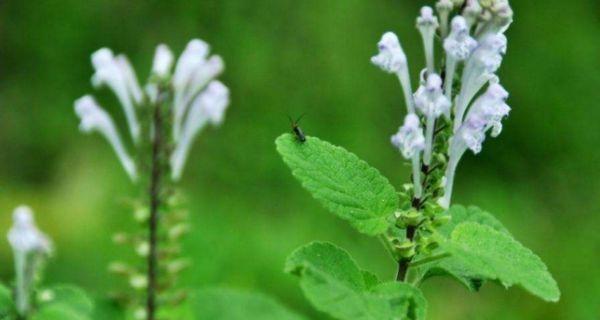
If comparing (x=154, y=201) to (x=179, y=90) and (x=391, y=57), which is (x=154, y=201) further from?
(x=391, y=57)

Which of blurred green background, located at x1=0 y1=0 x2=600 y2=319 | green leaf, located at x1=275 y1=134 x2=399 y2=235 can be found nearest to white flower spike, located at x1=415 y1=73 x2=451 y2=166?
green leaf, located at x1=275 y1=134 x2=399 y2=235

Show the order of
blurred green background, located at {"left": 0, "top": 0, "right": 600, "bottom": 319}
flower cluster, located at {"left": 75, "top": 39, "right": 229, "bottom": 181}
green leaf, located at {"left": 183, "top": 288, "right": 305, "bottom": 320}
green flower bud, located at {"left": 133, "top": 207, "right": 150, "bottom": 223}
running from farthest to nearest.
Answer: blurred green background, located at {"left": 0, "top": 0, "right": 600, "bottom": 319} < green leaf, located at {"left": 183, "top": 288, "right": 305, "bottom": 320} < flower cluster, located at {"left": 75, "top": 39, "right": 229, "bottom": 181} < green flower bud, located at {"left": 133, "top": 207, "right": 150, "bottom": 223}

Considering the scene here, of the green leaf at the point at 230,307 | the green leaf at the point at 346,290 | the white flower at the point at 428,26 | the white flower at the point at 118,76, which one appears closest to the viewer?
the green leaf at the point at 346,290

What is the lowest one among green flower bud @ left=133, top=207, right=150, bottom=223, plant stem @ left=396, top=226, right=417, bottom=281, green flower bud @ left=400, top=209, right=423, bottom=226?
plant stem @ left=396, top=226, right=417, bottom=281

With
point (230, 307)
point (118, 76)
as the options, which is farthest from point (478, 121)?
point (230, 307)

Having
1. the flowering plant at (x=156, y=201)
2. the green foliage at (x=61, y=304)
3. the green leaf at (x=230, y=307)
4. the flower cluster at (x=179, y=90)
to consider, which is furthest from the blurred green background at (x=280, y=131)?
the green foliage at (x=61, y=304)

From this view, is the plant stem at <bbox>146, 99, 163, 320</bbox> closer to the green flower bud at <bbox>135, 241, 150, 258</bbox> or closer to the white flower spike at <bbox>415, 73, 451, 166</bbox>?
the green flower bud at <bbox>135, 241, 150, 258</bbox>

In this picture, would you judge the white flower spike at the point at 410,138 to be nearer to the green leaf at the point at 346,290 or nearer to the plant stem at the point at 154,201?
the green leaf at the point at 346,290

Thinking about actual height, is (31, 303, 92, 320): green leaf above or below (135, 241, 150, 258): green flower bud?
below
